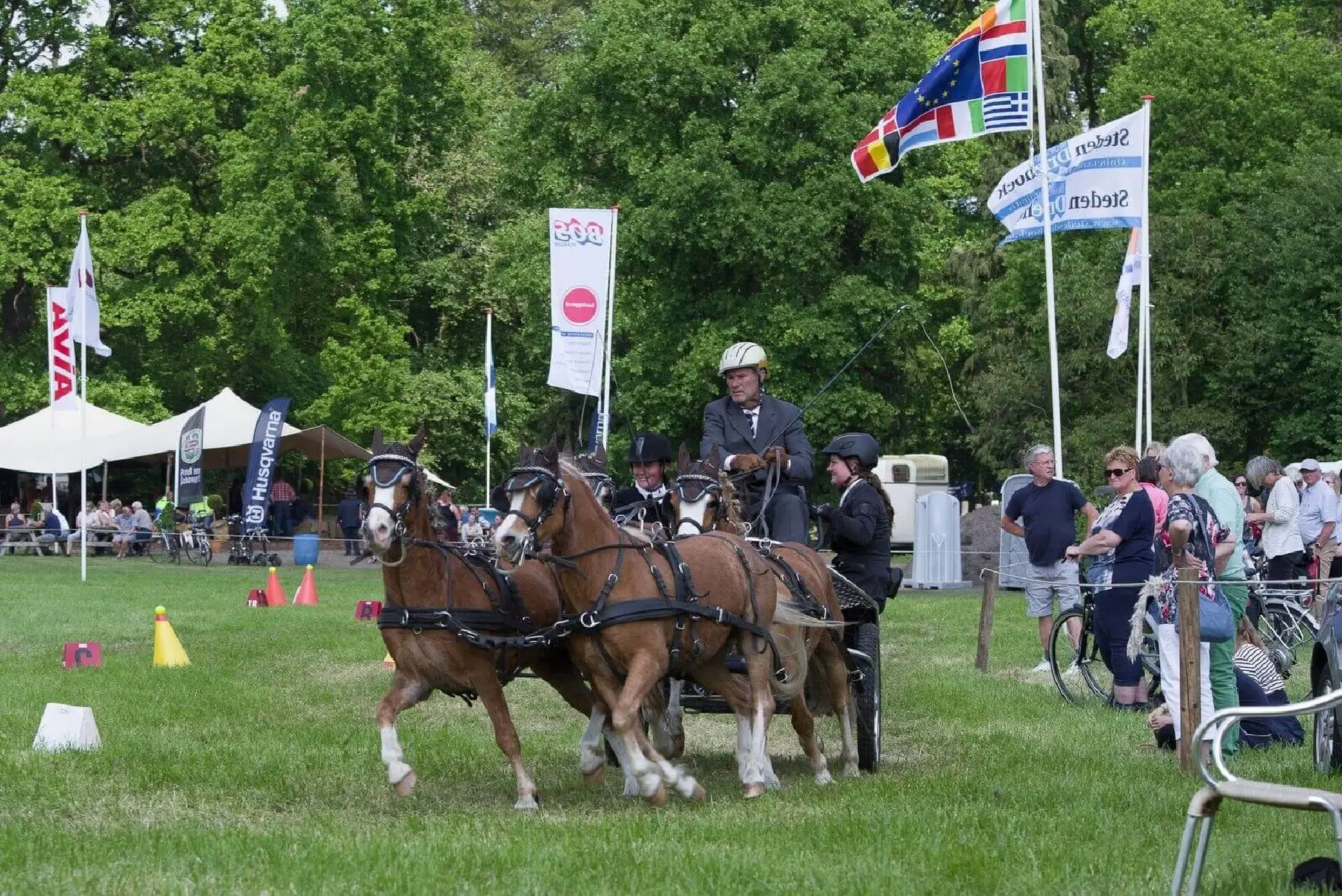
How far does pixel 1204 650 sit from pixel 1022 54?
11877mm

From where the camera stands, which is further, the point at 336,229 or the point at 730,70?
the point at 336,229

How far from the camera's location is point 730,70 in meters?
41.3

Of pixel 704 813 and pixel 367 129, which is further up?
pixel 367 129

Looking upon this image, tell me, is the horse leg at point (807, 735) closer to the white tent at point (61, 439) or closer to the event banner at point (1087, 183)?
the event banner at point (1087, 183)

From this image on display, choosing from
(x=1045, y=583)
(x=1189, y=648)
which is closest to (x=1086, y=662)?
(x=1045, y=583)

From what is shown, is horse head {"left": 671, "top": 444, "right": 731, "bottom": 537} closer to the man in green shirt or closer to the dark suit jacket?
the dark suit jacket

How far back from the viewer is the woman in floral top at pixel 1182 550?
10266 mm

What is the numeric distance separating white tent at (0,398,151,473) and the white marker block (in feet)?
101

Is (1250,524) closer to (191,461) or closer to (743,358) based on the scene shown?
(743,358)

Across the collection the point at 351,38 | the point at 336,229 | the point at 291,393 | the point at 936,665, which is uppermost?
the point at 351,38

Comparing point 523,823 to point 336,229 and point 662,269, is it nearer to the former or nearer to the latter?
point 662,269

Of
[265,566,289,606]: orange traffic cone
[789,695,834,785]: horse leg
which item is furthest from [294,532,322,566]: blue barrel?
[789,695,834,785]: horse leg

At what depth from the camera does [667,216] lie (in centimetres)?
3959

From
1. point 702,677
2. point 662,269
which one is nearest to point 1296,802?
point 702,677
